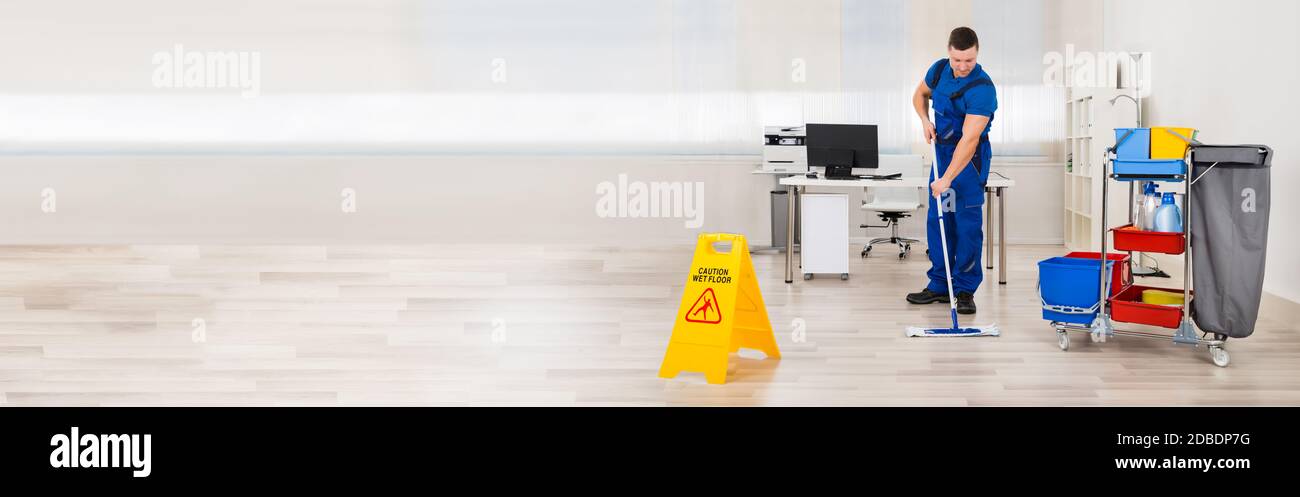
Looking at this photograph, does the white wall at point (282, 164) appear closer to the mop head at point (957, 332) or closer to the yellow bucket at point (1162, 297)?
the mop head at point (957, 332)

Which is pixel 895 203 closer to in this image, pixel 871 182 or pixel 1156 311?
pixel 871 182

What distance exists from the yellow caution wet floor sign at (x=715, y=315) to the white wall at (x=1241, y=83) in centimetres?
248

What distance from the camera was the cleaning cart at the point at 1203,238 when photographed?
12.7 feet

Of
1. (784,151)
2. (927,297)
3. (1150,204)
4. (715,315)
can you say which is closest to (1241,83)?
(1150,204)

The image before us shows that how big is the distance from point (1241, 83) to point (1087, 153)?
2442 mm

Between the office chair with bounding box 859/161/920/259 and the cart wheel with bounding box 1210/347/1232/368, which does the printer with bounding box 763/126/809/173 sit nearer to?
the office chair with bounding box 859/161/920/259

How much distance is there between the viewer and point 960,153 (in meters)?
4.80

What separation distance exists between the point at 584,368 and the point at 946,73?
7.44 feet

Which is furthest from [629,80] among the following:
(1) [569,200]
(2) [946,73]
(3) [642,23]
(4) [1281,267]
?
(4) [1281,267]

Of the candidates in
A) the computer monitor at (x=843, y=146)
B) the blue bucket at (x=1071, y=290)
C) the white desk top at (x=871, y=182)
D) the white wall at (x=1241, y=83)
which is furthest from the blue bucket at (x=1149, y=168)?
the computer monitor at (x=843, y=146)

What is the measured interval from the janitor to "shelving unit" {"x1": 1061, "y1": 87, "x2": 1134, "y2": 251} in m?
1.64

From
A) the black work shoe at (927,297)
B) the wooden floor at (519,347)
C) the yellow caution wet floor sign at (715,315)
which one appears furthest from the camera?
the black work shoe at (927,297)

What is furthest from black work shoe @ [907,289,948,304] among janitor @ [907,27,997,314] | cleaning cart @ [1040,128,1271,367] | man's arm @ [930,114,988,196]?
cleaning cart @ [1040,128,1271,367]

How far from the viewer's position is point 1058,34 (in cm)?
818
